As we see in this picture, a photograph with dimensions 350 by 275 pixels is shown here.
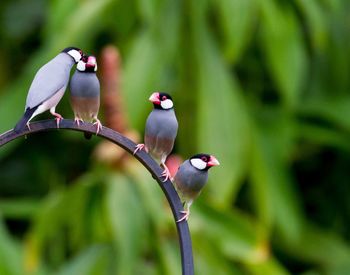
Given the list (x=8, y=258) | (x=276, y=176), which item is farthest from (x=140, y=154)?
(x=276, y=176)

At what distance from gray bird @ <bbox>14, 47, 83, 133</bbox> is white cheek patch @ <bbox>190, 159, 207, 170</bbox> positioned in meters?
0.14

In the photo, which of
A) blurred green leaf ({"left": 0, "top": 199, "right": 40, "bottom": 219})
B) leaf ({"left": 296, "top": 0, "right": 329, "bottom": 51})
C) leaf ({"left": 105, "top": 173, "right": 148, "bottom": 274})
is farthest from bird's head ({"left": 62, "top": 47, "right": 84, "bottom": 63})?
blurred green leaf ({"left": 0, "top": 199, "right": 40, "bottom": 219})

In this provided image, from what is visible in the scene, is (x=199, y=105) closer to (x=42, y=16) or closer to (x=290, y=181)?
(x=290, y=181)

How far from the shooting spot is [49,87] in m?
1.08

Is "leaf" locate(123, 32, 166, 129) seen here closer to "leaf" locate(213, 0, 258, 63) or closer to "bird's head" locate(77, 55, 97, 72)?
"leaf" locate(213, 0, 258, 63)

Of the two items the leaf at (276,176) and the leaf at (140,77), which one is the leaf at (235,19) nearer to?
the leaf at (140,77)

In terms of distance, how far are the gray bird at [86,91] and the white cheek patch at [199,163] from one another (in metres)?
0.10

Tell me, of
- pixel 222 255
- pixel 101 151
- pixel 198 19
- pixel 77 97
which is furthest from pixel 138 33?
pixel 77 97

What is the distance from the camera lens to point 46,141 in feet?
9.43

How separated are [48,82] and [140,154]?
0.12 metres

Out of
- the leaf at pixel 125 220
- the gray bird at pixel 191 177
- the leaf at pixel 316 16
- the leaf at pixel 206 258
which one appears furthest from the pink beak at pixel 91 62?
the leaf at pixel 316 16

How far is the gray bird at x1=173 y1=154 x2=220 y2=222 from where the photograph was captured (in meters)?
1.05

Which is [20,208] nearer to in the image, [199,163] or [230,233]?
[230,233]

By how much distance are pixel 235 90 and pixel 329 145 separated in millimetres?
504
